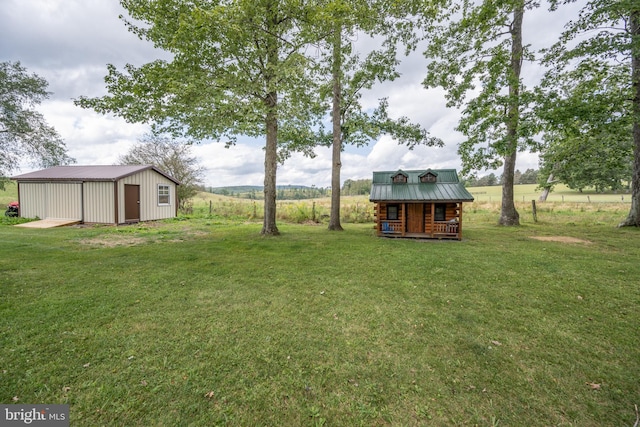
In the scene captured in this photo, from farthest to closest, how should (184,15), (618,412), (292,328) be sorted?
(184,15) → (292,328) → (618,412)

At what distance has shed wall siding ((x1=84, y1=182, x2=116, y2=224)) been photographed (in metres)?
12.0

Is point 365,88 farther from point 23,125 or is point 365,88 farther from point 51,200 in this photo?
point 23,125

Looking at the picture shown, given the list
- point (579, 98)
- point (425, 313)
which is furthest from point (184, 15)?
point (579, 98)

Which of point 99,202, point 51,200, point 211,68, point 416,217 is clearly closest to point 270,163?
point 211,68

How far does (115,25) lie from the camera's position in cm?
786

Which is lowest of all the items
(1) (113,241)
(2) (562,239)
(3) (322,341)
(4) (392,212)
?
(3) (322,341)

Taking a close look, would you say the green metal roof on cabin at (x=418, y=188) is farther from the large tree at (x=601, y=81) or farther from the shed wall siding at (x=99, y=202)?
the shed wall siding at (x=99, y=202)

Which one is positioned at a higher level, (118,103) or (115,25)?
(115,25)

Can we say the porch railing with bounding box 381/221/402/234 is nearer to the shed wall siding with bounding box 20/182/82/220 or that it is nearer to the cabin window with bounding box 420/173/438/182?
the cabin window with bounding box 420/173/438/182

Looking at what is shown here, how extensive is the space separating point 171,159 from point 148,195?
599cm

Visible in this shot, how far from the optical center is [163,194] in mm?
14992

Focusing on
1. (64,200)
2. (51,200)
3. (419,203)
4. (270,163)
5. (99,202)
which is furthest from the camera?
(51,200)

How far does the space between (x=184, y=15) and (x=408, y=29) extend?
30.1 ft

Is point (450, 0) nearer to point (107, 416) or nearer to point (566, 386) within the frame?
point (566, 386)
